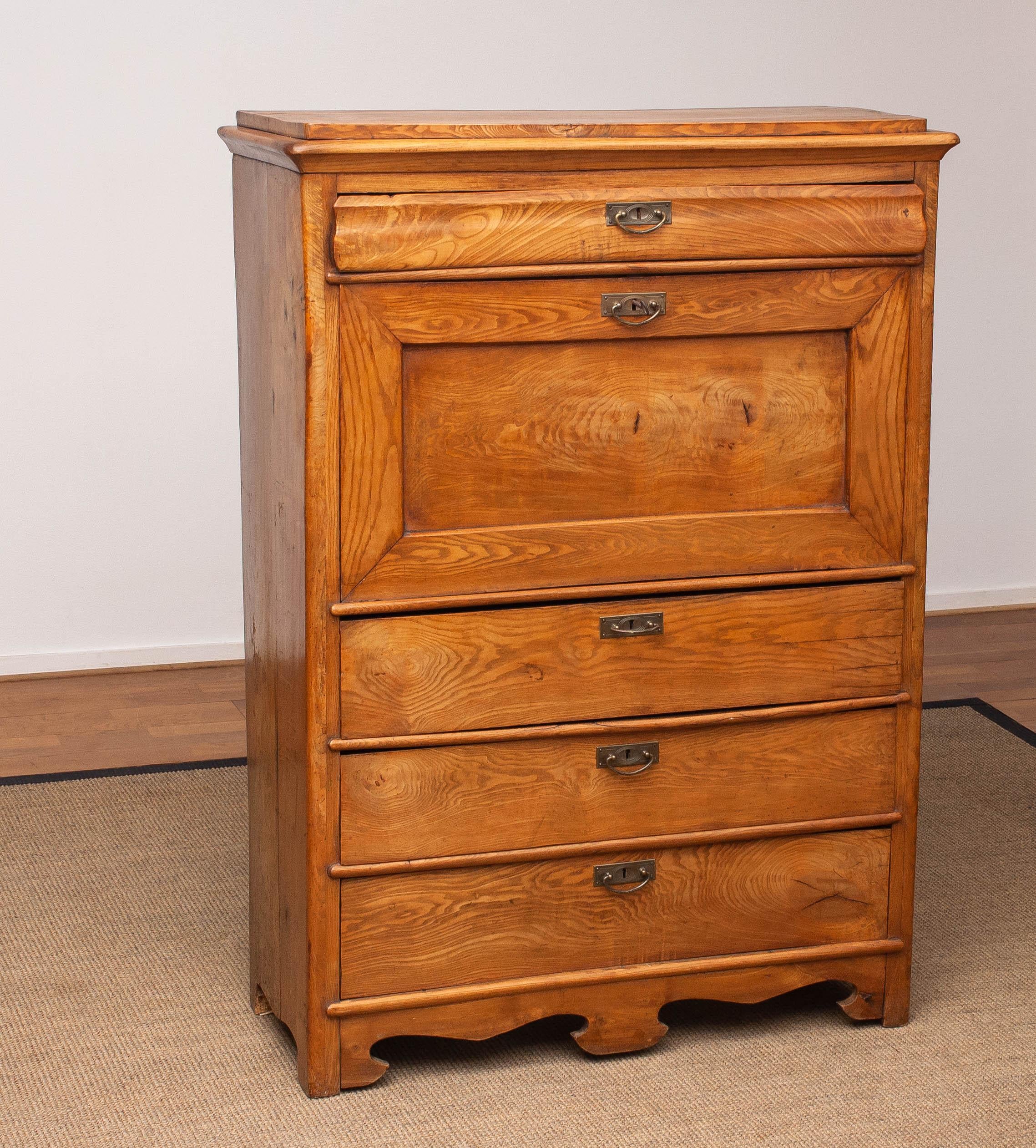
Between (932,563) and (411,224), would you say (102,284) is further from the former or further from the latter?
(932,563)

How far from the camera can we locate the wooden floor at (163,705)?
334 centimetres

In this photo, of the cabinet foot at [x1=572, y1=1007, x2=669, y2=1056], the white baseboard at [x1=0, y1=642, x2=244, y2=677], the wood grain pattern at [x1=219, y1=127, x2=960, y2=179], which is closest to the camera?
the wood grain pattern at [x1=219, y1=127, x2=960, y2=179]

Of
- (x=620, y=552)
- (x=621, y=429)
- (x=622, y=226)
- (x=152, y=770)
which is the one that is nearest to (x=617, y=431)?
(x=621, y=429)

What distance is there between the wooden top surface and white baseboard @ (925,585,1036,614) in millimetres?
2508

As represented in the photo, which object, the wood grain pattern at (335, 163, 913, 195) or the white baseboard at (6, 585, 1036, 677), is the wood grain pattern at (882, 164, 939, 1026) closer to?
the wood grain pattern at (335, 163, 913, 195)

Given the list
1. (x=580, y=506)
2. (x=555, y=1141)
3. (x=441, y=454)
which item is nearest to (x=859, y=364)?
(x=580, y=506)

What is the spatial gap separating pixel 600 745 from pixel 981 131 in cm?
273

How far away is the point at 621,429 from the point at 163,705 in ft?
6.26

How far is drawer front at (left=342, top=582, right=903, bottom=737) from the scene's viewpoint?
201 centimetres

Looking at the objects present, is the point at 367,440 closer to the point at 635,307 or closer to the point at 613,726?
the point at 635,307

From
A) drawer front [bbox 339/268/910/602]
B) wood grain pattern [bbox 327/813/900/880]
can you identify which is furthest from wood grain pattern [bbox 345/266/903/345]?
wood grain pattern [bbox 327/813/900/880]

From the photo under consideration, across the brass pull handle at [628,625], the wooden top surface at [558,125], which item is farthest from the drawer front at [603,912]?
the wooden top surface at [558,125]

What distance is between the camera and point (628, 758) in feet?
6.93

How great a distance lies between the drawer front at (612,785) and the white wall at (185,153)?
1.96 meters
